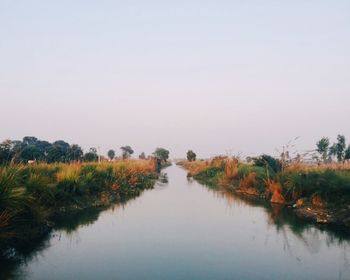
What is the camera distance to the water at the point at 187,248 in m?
8.24

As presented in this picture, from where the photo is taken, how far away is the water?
8242mm

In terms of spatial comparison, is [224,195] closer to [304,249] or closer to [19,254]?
[304,249]

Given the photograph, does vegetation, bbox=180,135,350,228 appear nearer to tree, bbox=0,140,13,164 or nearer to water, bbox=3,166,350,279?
water, bbox=3,166,350,279

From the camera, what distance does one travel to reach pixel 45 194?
1360 centimetres

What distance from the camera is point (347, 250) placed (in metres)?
10.2

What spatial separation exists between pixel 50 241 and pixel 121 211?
19.2 ft

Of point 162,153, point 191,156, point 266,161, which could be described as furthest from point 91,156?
point 162,153

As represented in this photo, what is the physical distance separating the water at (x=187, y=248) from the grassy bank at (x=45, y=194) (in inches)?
27.5

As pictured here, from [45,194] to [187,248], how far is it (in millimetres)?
5838

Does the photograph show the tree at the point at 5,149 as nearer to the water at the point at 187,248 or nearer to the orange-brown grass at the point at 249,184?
the water at the point at 187,248

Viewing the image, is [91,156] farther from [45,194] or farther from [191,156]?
[191,156]

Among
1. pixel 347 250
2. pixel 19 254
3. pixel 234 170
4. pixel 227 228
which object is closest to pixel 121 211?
pixel 227 228

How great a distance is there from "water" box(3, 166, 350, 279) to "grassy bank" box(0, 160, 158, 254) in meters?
0.70

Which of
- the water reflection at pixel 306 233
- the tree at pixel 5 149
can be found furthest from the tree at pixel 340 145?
the tree at pixel 5 149
